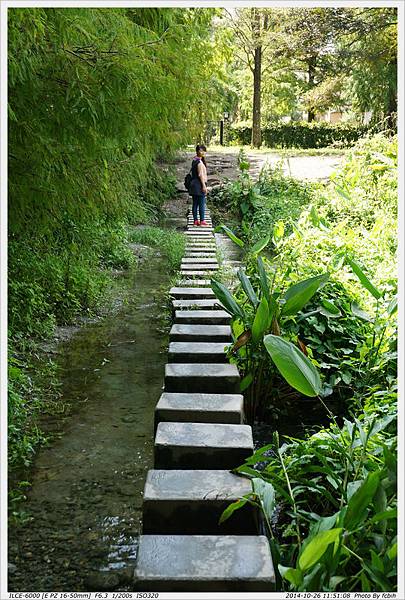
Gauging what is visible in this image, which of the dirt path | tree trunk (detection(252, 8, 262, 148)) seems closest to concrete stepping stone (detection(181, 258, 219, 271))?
the dirt path

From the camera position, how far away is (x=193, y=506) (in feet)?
7.47

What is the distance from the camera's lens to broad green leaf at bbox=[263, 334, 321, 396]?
2605 mm

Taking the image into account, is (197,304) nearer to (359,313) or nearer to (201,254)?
(359,313)

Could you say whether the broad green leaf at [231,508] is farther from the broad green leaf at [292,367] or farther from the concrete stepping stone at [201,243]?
the concrete stepping stone at [201,243]

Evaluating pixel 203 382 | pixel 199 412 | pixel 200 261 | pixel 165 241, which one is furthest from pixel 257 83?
pixel 199 412

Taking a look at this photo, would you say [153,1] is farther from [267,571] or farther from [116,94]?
[267,571]

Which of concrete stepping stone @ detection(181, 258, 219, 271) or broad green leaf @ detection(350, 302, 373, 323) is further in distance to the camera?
concrete stepping stone @ detection(181, 258, 219, 271)

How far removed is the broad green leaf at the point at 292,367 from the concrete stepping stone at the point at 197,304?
1.96 m

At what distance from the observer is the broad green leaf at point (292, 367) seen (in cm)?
261

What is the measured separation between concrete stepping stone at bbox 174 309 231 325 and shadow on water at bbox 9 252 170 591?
0.42 meters

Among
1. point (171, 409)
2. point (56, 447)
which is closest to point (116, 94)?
point (171, 409)

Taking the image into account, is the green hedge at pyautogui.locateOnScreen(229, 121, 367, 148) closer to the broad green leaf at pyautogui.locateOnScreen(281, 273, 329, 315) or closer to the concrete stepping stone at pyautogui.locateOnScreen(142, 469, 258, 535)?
the broad green leaf at pyautogui.locateOnScreen(281, 273, 329, 315)

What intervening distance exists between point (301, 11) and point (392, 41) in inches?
93.1

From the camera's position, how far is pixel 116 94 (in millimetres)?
2795
